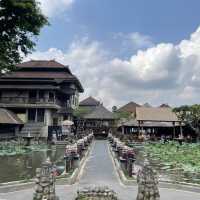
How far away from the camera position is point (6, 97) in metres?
46.5

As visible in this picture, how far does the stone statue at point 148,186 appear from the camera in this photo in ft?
29.9

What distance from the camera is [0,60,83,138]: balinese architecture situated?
45.3 m

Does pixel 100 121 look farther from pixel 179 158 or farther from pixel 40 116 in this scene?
pixel 179 158

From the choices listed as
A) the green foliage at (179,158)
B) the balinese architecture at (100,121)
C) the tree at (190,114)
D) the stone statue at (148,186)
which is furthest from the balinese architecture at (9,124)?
the stone statue at (148,186)

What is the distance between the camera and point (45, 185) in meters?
8.94

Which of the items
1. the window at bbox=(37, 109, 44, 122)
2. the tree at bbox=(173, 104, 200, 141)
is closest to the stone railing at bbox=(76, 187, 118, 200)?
the tree at bbox=(173, 104, 200, 141)

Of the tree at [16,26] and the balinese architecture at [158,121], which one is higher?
the tree at [16,26]

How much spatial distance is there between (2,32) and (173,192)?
15.6 meters

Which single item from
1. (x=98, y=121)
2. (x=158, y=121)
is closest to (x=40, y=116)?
(x=98, y=121)

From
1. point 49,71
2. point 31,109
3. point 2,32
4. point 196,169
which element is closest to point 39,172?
point 196,169

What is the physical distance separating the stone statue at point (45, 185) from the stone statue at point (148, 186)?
2.37m

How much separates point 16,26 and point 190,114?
25267mm

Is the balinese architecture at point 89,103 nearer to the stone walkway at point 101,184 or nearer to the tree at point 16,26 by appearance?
the tree at point 16,26

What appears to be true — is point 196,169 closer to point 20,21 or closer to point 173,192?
point 173,192
